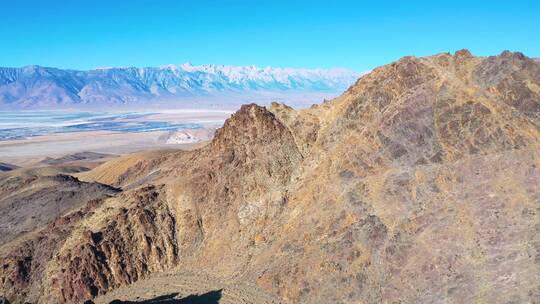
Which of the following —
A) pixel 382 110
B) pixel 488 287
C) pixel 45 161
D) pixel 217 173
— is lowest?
pixel 45 161

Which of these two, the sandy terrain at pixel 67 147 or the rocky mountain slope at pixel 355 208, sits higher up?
the rocky mountain slope at pixel 355 208

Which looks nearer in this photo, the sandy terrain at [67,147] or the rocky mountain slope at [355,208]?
the rocky mountain slope at [355,208]

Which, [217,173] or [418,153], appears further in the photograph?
[217,173]

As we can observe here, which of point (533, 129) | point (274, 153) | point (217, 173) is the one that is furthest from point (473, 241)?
point (217, 173)

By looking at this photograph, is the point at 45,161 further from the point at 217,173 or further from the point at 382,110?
the point at 382,110

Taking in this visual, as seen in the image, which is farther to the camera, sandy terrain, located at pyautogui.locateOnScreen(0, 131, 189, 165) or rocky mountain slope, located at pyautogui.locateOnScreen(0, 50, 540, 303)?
sandy terrain, located at pyautogui.locateOnScreen(0, 131, 189, 165)

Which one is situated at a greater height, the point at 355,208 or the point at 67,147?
the point at 355,208

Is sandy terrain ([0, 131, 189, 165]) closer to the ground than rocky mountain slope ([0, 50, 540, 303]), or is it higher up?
closer to the ground

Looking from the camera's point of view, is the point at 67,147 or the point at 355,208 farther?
the point at 67,147
